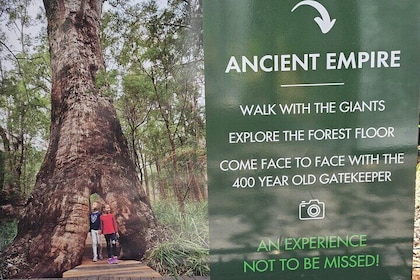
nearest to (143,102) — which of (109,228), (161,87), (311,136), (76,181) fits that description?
(161,87)

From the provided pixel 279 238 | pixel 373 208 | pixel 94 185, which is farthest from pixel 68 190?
pixel 373 208

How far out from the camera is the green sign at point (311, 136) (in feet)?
8.45

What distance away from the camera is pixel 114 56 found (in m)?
2.61

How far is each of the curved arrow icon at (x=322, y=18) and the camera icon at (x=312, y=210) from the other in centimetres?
100

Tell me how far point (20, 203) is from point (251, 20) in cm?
169

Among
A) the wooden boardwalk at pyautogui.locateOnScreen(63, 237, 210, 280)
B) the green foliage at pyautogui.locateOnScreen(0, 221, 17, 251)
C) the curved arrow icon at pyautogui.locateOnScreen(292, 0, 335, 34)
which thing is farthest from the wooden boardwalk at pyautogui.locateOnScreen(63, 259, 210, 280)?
the curved arrow icon at pyautogui.locateOnScreen(292, 0, 335, 34)

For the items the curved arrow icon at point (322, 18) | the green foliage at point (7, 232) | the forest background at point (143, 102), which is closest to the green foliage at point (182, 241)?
the forest background at point (143, 102)

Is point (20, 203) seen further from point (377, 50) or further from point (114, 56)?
point (377, 50)

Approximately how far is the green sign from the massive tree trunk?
501mm

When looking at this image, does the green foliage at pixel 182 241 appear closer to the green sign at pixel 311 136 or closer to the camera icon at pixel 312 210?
the green sign at pixel 311 136

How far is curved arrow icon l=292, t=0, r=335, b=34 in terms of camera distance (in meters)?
2.55

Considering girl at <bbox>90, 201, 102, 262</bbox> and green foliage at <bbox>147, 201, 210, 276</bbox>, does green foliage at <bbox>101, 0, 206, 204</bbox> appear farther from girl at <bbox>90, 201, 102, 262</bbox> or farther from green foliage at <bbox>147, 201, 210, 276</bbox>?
girl at <bbox>90, 201, 102, 262</bbox>

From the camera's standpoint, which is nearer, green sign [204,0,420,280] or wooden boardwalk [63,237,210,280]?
green sign [204,0,420,280]

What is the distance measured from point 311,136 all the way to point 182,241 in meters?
0.98
